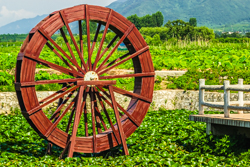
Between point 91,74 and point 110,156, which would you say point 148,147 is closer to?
point 110,156

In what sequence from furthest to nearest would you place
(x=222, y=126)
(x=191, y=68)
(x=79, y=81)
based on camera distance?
(x=191, y=68) → (x=222, y=126) → (x=79, y=81)

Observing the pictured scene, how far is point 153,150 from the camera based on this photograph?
24.2 ft

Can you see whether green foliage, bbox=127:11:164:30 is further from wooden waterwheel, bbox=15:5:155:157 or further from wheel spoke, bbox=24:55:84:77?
wheel spoke, bbox=24:55:84:77

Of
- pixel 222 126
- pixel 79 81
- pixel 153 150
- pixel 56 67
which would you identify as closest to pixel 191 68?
pixel 222 126

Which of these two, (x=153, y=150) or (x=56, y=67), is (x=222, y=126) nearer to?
(x=153, y=150)

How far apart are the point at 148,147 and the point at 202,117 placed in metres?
1.16

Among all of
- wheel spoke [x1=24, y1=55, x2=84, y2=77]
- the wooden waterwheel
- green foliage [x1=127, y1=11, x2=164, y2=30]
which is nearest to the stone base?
the wooden waterwheel

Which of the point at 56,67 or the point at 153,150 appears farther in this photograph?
the point at 153,150

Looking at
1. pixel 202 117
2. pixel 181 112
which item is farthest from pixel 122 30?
pixel 181 112

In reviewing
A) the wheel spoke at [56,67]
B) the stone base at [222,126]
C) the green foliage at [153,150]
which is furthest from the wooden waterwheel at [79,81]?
the stone base at [222,126]

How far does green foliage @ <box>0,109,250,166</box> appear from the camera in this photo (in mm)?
6512

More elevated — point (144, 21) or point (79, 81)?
point (144, 21)

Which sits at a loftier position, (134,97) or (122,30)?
(122,30)

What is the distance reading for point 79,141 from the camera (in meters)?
7.02
